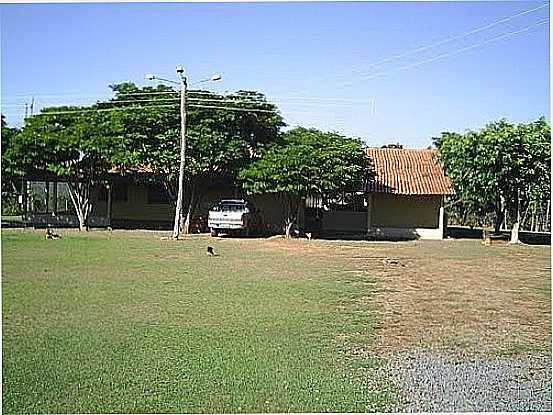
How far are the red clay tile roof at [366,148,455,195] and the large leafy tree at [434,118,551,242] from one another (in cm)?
173

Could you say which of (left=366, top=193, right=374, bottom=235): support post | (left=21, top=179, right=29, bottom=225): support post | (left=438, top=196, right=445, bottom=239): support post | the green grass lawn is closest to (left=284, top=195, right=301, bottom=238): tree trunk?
(left=366, top=193, right=374, bottom=235): support post

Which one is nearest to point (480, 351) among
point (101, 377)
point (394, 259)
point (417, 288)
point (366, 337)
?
point (366, 337)

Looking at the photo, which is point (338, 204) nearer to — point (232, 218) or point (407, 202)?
point (407, 202)

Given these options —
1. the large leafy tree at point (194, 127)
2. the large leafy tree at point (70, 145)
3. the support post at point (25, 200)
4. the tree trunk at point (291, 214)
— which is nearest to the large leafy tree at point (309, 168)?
the tree trunk at point (291, 214)

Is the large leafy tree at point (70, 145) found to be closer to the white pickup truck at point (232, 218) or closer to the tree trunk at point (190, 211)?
the tree trunk at point (190, 211)

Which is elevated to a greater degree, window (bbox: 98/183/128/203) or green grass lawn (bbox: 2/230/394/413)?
window (bbox: 98/183/128/203)

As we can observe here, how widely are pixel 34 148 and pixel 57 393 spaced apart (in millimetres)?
13351

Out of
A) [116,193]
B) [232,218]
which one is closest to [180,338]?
[232,218]

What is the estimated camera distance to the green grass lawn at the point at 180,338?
3.75 m

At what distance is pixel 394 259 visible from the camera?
37.7 feet

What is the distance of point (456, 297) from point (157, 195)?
12.8 meters

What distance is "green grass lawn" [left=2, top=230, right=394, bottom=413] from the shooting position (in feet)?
12.3

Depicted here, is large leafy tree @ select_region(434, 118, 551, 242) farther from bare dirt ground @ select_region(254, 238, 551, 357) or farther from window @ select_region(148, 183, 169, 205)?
window @ select_region(148, 183, 169, 205)

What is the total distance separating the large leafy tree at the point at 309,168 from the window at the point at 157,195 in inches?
151
